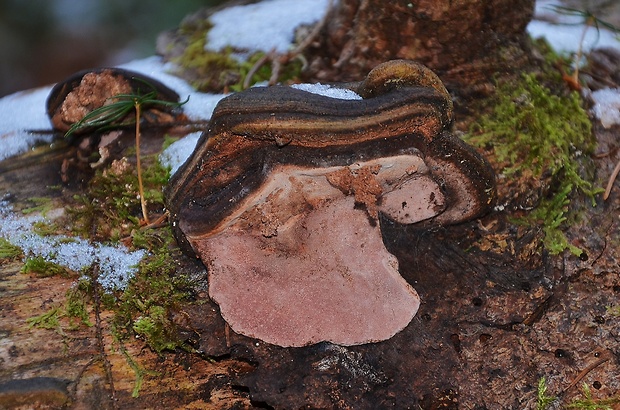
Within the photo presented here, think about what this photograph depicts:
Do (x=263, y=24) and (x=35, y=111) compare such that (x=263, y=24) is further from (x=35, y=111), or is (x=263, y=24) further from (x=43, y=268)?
(x=43, y=268)

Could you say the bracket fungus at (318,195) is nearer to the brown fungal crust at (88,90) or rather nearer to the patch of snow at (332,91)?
the patch of snow at (332,91)

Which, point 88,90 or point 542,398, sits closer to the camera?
point 542,398

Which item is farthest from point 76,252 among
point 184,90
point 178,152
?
point 184,90

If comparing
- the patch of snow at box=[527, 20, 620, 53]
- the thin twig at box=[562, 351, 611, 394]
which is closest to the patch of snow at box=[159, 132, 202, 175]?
the thin twig at box=[562, 351, 611, 394]

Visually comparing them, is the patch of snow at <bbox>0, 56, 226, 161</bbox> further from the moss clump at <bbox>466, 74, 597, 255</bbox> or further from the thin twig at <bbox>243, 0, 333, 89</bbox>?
A: the moss clump at <bbox>466, 74, 597, 255</bbox>

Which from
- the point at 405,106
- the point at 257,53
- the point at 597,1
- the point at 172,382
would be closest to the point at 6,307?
the point at 172,382

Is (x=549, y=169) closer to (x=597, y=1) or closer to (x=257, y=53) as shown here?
(x=257, y=53)

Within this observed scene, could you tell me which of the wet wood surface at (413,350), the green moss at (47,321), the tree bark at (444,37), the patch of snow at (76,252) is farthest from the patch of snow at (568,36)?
the green moss at (47,321)
